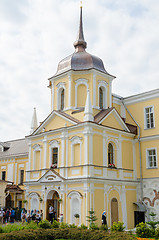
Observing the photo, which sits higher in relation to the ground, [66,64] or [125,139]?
[66,64]

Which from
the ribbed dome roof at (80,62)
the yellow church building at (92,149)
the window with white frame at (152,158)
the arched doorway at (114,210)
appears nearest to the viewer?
the yellow church building at (92,149)

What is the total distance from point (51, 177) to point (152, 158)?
9214 mm

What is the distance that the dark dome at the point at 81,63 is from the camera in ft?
93.7

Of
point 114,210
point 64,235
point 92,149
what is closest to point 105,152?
point 92,149

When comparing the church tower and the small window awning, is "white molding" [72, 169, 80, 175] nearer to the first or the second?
the church tower

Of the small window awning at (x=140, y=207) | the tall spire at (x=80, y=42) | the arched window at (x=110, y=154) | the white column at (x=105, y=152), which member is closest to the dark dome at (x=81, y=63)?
the tall spire at (x=80, y=42)

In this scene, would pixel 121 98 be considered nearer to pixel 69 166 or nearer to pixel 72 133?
pixel 72 133

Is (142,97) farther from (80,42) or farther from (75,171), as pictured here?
(75,171)

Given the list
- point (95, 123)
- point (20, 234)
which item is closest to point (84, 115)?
point (95, 123)

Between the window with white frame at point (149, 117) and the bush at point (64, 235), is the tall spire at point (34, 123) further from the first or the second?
the bush at point (64, 235)

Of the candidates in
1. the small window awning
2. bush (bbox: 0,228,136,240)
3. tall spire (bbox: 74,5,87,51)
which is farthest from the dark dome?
bush (bbox: 0,228,136,240)

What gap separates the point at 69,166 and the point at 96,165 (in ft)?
8.10

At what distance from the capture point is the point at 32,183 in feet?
91.5

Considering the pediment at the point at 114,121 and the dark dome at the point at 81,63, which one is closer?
the pediment at the point at 114,121
